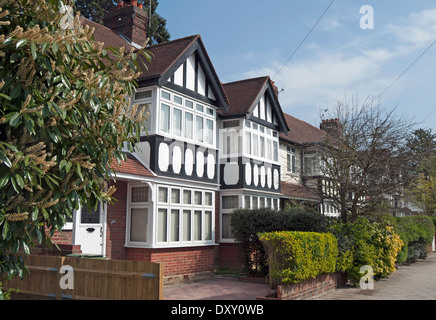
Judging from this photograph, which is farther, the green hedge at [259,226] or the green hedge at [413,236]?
the green hedge at [413,236]

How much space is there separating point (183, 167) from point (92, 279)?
6.46 m

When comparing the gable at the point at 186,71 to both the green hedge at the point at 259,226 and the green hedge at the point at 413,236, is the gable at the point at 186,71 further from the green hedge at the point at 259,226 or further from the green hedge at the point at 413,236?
the green hedge at the point at 413,236

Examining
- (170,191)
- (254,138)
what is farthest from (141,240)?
(254,138)

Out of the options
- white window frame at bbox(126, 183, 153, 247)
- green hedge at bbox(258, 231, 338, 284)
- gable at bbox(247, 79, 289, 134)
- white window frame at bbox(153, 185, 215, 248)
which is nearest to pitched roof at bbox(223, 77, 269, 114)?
gable at bbox(247, 79, 289, 134)

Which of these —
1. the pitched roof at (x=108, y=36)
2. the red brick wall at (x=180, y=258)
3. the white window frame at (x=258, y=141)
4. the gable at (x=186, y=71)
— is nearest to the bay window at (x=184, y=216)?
the red brick wall at (x=180, y=258)

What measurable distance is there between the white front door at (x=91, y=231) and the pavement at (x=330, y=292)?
2456mm

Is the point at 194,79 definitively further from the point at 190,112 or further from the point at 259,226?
the point at 259,226

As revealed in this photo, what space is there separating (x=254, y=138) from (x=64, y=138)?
13837 millimetres

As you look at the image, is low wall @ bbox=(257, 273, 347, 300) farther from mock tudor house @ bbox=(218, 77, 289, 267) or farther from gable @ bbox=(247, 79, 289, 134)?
gable @ bbox=(247, 79, 289, 134)

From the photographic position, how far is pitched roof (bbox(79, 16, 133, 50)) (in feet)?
51.0

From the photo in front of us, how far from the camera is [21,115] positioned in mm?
4180

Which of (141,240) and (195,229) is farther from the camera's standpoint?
(195,229)

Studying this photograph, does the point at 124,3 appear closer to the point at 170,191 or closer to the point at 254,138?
the point at 254,138

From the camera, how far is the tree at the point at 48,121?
4.23m
